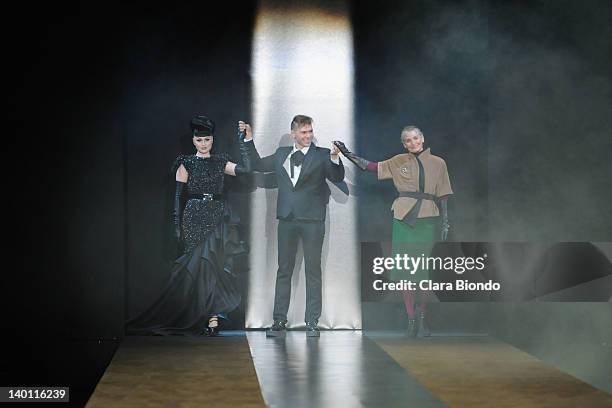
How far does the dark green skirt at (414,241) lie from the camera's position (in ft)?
26.1

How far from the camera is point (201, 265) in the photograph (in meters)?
7.98

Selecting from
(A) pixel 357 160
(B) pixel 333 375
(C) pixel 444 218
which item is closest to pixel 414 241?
(C) pixel 444 218

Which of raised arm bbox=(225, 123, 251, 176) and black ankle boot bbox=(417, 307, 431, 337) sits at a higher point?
raised arm bbox=(225, 123, 251, 176)

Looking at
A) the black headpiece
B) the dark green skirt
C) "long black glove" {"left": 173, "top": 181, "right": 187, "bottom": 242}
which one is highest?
the black headpiece

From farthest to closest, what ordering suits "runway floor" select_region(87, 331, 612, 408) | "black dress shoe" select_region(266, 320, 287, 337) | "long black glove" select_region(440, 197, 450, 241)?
"long black glove" select_region(440, 197, 450, 241)
"black dress shoe" select_region(266, 320, 287, 337)
"runway floor" select_region(87, 331, 612, 408)

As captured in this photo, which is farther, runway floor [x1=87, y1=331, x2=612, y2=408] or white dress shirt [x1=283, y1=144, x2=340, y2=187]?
white dress shirt [x1=283, y1=144, x2=340, y2=187]

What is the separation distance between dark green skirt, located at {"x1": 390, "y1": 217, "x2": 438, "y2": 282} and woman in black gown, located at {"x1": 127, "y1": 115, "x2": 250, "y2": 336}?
1.15 meters

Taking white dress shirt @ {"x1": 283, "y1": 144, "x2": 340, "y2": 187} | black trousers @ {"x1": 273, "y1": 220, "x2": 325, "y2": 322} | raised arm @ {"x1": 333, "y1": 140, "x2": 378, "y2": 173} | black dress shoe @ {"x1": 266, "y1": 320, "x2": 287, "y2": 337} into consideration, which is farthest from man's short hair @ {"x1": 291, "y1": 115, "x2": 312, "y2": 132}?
black dress shoe @ {"x1": 266, "y1": 320, "x2": 287, "y2": 337}

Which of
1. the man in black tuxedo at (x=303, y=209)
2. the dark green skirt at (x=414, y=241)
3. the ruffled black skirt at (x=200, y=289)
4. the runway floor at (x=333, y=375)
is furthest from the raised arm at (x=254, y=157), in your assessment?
the runway floor at (x=333, y=375)

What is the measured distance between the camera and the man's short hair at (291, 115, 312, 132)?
7.96m

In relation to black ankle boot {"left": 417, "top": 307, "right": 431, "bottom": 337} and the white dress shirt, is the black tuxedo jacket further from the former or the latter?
black ankle boot {"left": 417, "top": 307, "right": 431, "bottom": 337}

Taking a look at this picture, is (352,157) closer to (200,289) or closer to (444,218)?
(444,218)

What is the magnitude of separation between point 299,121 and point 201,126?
0.72m

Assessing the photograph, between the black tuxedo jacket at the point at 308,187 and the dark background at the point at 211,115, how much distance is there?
0.41m
